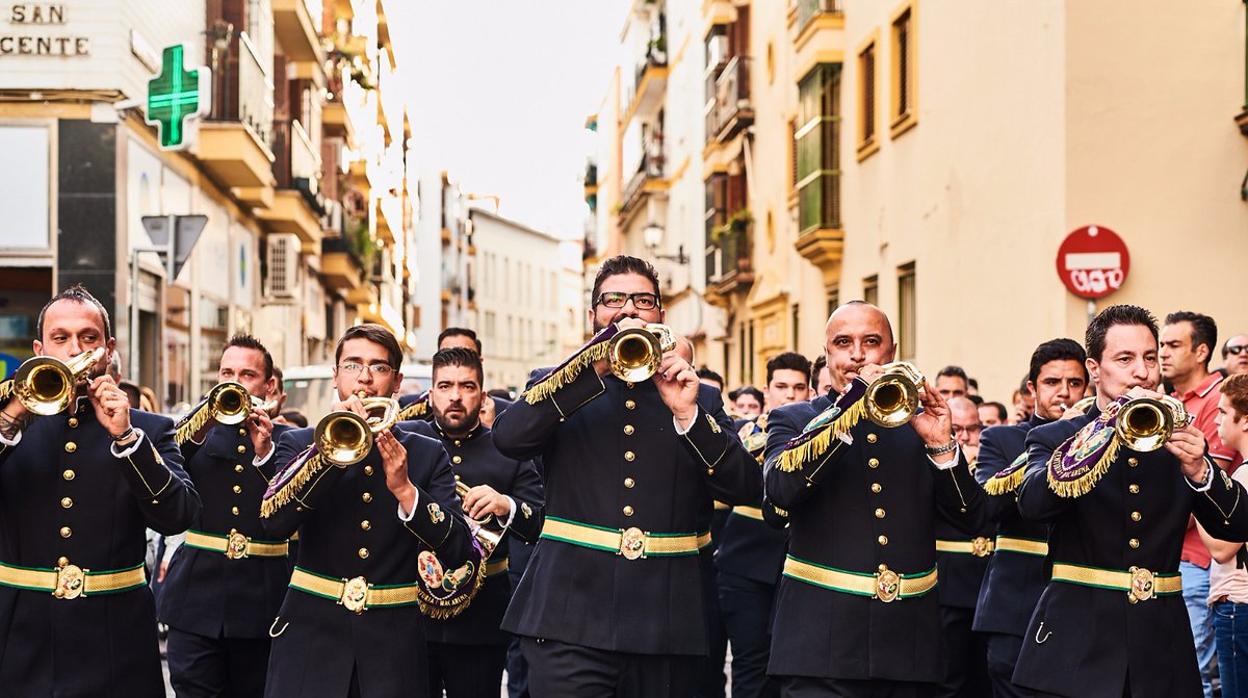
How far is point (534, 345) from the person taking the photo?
353ft

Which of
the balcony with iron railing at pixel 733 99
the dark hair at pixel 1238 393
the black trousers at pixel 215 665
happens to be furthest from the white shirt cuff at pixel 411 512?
the balcony with iron railing at pixel 733 99

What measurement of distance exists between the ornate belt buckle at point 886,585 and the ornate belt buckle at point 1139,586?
0.84m

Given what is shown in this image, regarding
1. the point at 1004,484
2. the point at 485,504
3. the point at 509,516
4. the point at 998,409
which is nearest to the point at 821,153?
the point at 998,409

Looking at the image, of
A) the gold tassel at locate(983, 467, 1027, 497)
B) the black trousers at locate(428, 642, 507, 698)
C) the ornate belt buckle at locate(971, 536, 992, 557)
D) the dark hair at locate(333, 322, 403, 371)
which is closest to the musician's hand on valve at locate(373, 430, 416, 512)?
the dark hair at locate(333, 322, 403, 371)

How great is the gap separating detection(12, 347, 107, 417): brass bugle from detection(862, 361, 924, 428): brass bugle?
2.77m

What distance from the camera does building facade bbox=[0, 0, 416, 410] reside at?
19.5m

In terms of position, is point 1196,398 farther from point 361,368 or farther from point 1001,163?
point 1001,163

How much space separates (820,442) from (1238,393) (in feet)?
7.63

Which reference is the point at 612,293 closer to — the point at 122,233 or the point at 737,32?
the point at 122,233

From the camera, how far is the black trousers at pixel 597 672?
21.8 ft

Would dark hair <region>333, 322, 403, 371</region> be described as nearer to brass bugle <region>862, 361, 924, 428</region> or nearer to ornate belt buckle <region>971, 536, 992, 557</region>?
brass bugle <region>862, 361, 924, 428</region>

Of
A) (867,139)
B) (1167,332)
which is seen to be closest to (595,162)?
(867,139)

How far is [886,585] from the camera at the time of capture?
6.77 metres

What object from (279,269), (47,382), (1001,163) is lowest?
(47,382)
